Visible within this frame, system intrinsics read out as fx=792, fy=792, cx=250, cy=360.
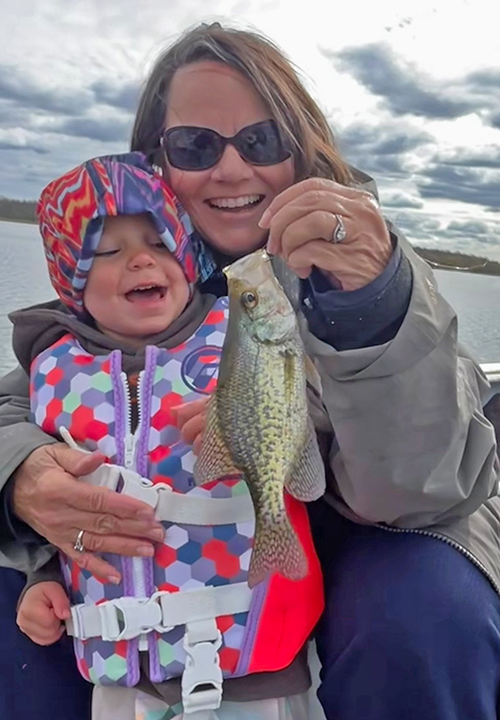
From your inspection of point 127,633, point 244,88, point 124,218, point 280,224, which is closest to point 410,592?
point 127,633

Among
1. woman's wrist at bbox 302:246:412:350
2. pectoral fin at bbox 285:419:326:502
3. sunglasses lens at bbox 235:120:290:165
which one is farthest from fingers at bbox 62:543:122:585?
sunglasses lens at bbox 235:120:290:165

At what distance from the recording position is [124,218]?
7.04 feet

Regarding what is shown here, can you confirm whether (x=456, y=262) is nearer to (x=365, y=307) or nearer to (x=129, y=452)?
(x=365, y=307)

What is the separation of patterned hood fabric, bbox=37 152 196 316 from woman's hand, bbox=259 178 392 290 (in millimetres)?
654

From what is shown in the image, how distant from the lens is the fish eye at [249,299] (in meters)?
1.50

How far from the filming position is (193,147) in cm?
231

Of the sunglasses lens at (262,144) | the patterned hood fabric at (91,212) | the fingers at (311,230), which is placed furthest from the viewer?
the sunglasses lens at (262,144)

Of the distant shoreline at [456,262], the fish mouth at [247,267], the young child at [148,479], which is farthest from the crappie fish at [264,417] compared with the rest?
the distant shoreline at [456,262]

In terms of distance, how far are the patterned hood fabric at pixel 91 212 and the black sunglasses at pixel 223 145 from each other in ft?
0.43

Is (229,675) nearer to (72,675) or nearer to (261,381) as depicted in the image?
(72,675)

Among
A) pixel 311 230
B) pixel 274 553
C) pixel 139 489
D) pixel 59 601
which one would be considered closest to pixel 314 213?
pixel 311 230

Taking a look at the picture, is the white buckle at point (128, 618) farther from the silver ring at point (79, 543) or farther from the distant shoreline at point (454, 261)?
the distant shoreline at point (454, 261)

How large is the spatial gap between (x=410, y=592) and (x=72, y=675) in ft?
3.42

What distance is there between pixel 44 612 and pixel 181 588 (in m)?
0.37
